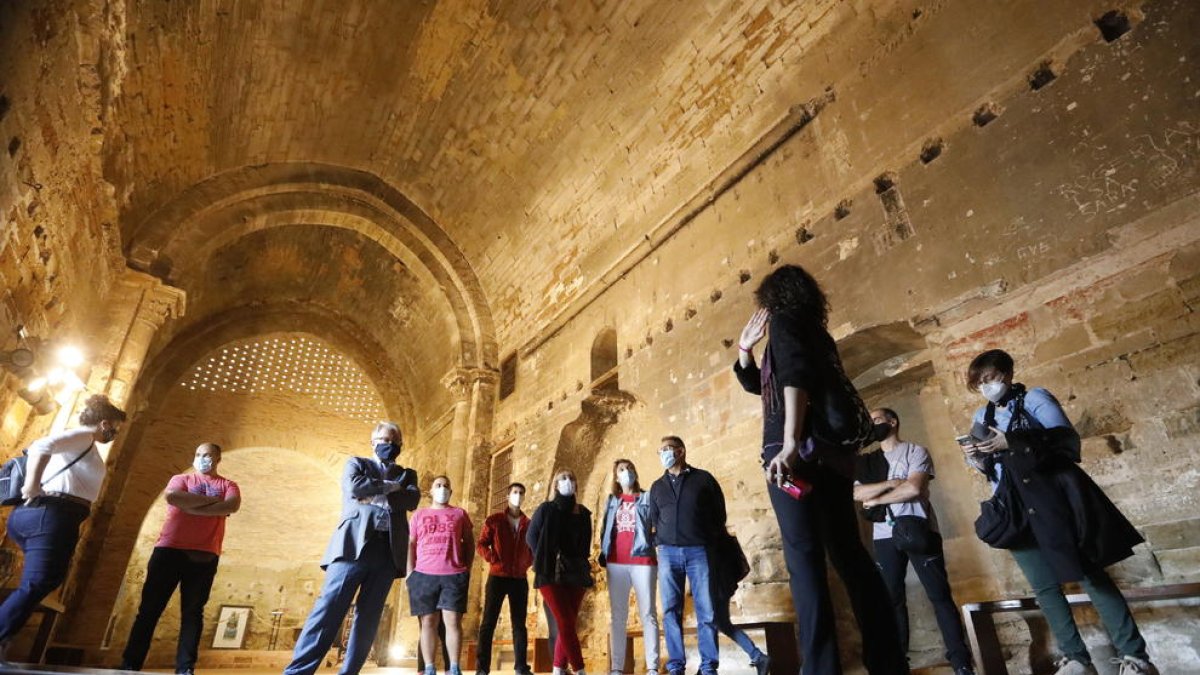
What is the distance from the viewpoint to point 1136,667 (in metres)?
2.31

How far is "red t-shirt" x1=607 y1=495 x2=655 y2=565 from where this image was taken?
4172mm

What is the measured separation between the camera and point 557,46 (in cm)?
796

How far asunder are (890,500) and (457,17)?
7.77m

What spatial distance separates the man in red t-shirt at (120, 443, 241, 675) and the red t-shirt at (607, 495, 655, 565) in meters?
2.31

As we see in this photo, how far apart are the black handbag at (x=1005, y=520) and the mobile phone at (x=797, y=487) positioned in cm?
140

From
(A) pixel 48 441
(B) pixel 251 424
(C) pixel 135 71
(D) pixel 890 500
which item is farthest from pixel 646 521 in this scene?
(B) pixel 251 424

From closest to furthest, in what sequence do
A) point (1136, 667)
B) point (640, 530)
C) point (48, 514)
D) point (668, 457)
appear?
1. point (1136, 667)
2. point (48, 514)
3. point (668, 457)
4. point (640, 530)

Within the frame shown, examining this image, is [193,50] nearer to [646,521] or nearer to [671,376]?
[671,376]

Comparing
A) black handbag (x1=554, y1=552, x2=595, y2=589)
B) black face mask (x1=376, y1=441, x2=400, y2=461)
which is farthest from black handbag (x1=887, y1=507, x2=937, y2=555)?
black face mask (x1=376, y1=441, x2=400, y2=461)

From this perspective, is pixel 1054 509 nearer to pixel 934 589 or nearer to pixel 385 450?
pixel 934 589

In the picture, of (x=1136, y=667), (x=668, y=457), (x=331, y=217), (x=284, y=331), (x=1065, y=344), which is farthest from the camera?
(x=284, y=331)

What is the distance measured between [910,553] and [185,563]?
4.09 m

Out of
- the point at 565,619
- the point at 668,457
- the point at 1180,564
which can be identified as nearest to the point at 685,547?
the point at 668,457

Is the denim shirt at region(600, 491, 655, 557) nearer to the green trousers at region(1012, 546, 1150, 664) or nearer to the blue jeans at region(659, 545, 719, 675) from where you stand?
the blue jeans at region(659, 545, 719, 675)
